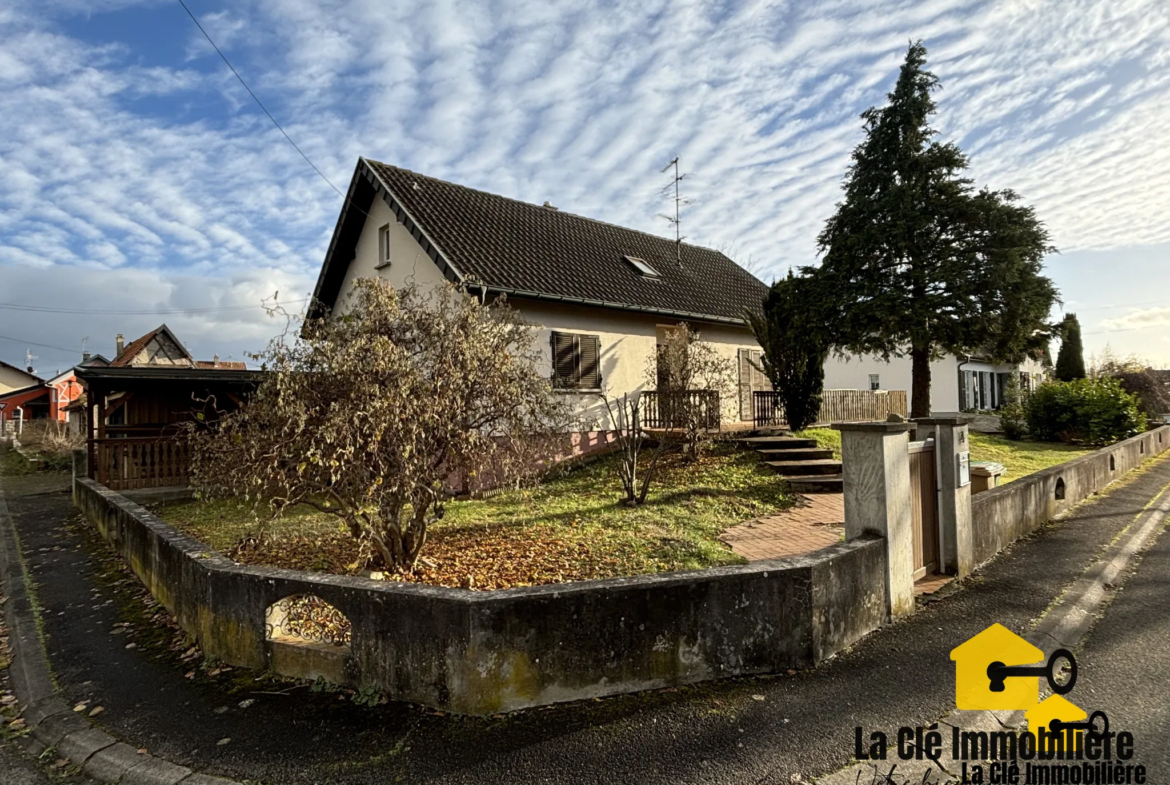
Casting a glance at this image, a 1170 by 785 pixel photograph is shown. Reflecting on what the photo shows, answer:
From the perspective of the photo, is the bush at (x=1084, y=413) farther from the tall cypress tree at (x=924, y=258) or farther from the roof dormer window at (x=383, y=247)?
the roof dormer window at (x=383, y=247)

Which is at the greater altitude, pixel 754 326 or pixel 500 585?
pixel 754 326

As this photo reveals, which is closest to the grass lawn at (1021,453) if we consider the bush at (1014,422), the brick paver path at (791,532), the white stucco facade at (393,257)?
the bush at (1014,422)

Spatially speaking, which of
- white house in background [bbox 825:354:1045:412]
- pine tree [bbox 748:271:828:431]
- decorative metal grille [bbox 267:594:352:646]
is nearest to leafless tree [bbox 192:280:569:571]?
decorative metal grille [bbox 267:594:352:646]

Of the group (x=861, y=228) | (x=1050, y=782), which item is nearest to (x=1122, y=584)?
(x=1050, y=782)

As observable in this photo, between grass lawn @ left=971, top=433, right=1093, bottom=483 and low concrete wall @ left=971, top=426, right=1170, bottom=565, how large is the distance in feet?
4.45

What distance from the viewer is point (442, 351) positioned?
220 inches

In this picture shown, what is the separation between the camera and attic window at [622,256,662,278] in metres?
16.6

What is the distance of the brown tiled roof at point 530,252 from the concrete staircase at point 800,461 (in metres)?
4.37

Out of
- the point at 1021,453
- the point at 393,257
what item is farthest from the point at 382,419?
the point at 1021,453

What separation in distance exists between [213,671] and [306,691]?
3.07 feet

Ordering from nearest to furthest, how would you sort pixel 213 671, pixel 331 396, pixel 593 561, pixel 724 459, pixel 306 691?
pixel 306 691 < pixel 213 671 < pixel 331 396 < pixel 593 561 < pixel 724 459

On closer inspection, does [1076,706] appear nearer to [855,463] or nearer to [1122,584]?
[855,463]

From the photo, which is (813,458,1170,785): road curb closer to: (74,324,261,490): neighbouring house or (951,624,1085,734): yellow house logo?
(951,624,1085,734): yellow house logo

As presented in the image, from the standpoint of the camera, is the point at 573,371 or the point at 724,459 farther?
the point at 573,371
